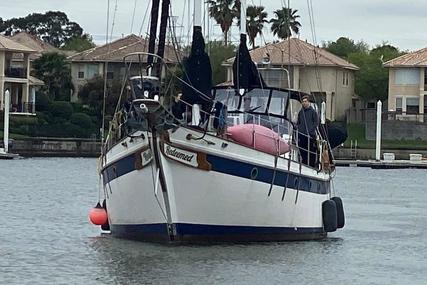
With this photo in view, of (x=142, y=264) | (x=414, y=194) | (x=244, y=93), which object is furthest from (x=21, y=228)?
(x=414, y=194)

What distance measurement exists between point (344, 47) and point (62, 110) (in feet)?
198

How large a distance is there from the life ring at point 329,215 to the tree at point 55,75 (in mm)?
100127

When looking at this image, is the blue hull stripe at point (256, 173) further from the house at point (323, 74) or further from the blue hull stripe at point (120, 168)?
the house at point (323, 74)

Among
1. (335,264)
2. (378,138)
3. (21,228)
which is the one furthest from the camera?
(378,138)

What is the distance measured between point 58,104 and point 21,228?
3304 inches

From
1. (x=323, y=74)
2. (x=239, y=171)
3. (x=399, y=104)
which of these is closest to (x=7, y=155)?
(x=323, y=74)

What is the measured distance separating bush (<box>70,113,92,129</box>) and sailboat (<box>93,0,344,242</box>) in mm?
84940

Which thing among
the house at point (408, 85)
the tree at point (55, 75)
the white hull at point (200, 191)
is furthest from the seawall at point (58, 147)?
the white hull at point (200, 191)

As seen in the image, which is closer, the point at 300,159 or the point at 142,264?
the point at 142,264

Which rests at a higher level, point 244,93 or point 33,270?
point 244,93

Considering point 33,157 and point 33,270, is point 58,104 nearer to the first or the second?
point 33,157

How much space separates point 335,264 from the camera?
32188mm

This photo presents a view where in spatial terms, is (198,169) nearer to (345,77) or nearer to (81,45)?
(345,77)

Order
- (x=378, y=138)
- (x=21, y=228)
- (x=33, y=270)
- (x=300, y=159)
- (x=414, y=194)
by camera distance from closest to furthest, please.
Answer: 1. (x=33, y=270)
2. (x=300, y=159)
3. (x=21, y=228)
4. (x=414, y=194)
5. (x=378, y=138)
